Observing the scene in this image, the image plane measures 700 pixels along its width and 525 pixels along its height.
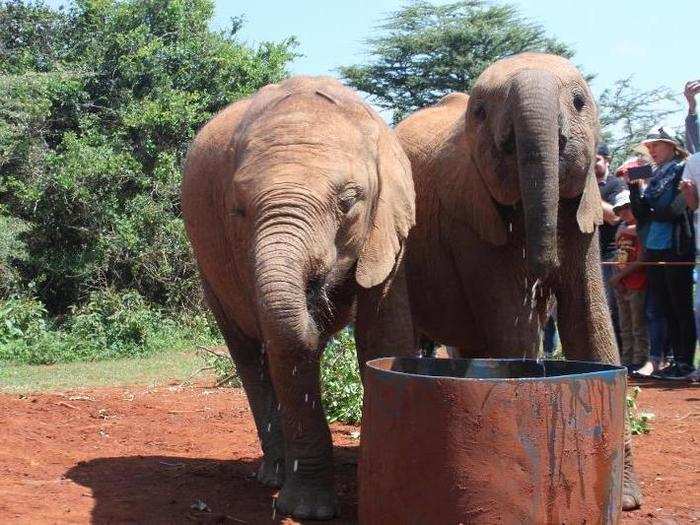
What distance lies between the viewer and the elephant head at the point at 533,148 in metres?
4.88

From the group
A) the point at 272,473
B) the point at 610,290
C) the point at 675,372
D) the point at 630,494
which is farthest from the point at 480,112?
the point at 610,290

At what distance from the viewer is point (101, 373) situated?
1273 centimetres

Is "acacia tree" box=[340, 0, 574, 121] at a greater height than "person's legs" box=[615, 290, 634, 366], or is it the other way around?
"acacia tree" box=[340, 0, 574, 121]

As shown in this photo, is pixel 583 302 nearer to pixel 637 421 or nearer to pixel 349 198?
pixel 349 198

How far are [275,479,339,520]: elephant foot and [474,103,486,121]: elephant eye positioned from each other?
200cm

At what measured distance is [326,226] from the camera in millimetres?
4371

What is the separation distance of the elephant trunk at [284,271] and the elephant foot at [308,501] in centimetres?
92

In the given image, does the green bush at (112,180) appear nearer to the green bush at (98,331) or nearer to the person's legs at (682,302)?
the green bush at (98,331)

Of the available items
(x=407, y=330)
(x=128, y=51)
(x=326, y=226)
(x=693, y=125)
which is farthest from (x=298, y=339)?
(x=128, y=51)

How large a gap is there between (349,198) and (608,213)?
5736 mm

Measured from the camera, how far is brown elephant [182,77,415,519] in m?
4.17

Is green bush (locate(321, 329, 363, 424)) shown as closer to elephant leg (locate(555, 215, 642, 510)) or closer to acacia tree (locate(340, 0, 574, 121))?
elephant leg (locate(555, 215, 642, 510))

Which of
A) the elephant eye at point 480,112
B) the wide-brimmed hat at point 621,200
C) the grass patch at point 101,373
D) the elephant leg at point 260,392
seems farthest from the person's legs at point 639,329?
the elephant eye at point 480,112

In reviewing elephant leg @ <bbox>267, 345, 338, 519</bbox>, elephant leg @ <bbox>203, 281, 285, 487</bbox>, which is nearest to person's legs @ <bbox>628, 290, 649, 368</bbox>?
elephant leg @ <bbox>203, 281, 285, 487</bbox>
